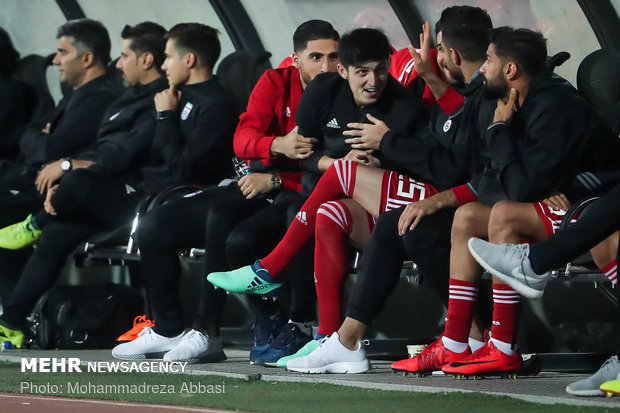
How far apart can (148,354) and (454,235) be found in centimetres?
189

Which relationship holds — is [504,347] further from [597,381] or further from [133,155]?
[133,155]

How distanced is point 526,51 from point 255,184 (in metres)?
1.63

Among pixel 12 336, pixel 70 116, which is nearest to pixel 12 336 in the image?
pixel 12 336

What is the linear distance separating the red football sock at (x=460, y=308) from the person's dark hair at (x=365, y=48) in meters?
1.12

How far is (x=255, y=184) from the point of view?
5.97 m

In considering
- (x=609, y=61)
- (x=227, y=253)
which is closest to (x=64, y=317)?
(x=227, y=253)

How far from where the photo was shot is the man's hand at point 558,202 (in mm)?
4742

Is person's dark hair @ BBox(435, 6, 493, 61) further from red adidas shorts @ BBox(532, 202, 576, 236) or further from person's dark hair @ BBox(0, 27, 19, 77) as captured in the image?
person's dark hair @ BBox(0, 27, 19, 77)

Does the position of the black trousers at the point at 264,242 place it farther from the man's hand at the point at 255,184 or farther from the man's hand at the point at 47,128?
the man's hand at the point at 47,128

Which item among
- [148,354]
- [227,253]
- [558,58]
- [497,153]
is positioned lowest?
[148,354]

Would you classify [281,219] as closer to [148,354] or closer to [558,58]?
[148,354]

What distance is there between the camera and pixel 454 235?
15.9ft

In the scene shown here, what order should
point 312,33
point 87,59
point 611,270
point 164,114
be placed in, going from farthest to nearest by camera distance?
point 87,59, point 164,114, point 312,33, point 611,270

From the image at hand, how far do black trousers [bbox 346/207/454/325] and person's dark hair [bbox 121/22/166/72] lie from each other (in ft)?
8.20
